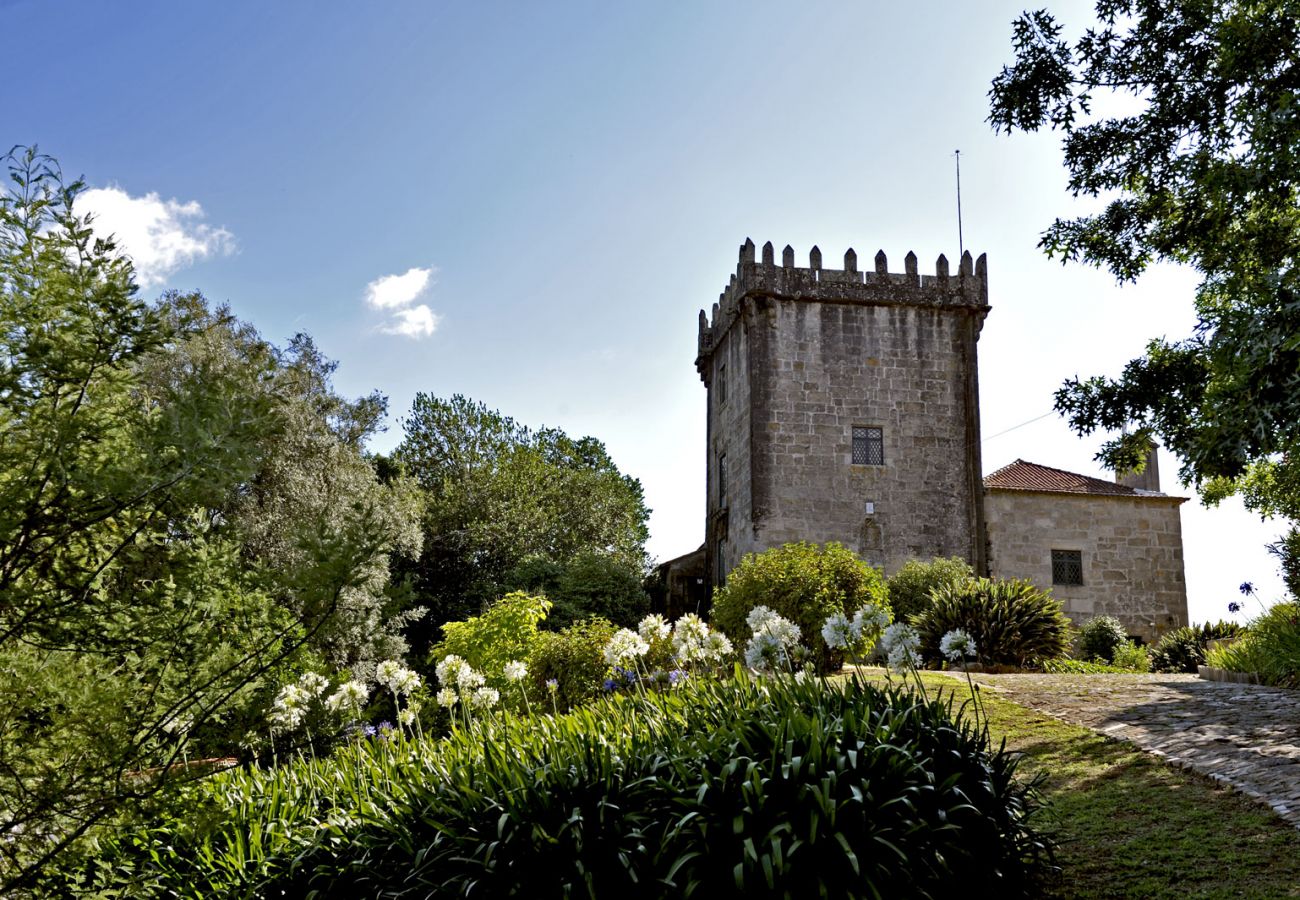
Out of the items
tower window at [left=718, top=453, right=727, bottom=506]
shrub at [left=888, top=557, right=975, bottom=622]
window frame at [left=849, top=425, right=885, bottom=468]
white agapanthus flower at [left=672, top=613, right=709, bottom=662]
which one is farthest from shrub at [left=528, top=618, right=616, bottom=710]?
tower window at [left=718, top=453, right=727, bottom=506]

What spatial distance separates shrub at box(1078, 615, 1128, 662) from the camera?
67.1 feet

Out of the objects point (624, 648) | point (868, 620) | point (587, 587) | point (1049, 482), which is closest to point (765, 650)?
point (868, 620)

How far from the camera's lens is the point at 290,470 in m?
21.6

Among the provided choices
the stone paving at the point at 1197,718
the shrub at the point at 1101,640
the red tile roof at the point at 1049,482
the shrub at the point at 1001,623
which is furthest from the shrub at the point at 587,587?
the stone paving at the point at 1197,718

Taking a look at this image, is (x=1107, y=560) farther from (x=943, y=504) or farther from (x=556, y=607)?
(x=556, y=607)

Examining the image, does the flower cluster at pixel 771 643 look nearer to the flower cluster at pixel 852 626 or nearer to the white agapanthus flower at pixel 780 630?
the white agapanthus flower at pixel 780 630

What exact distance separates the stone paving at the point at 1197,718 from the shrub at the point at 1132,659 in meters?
5.67

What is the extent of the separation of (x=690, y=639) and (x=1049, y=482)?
66.1 feet

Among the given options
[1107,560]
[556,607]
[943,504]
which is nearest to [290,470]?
[556,607]

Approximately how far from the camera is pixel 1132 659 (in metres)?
18.1

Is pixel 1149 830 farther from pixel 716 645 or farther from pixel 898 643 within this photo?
pixel 716 645

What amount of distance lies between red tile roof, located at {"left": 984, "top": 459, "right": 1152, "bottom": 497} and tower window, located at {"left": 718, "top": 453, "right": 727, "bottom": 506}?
6.20 metres

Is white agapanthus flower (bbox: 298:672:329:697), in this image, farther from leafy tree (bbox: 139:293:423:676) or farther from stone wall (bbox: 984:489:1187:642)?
stone wall (bbox: 984:489:1187:642)

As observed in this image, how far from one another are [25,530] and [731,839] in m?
3.04
